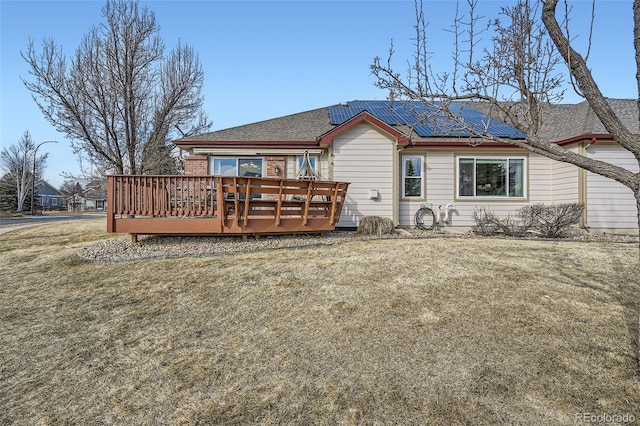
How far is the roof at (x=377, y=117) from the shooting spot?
396 inches

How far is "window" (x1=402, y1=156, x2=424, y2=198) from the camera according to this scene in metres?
10.5

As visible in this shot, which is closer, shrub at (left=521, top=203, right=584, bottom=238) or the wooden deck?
the wooden deck

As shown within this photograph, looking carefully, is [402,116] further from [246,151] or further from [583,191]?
[583,191]

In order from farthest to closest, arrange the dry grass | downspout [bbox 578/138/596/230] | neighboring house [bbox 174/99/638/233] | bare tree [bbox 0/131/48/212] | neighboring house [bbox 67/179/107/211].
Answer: neighboring house [bbox 67/179/107/211] < bare tree [bbox 0/131/48/212] < neighboring house [bbox 174/99/638/233] < downspout [bbox 578/138/596/230] < the dry grass

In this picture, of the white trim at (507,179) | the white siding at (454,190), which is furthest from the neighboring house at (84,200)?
the white trim at (507,179)

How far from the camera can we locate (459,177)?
10570 millimetres

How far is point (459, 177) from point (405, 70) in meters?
6.79

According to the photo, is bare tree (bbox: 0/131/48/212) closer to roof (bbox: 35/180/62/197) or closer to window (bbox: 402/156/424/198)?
roof (bbox: 35/180/62/197)

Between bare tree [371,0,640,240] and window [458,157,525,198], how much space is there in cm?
659

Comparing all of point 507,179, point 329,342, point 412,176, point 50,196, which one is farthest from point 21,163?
point 329,342

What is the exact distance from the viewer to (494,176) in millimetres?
10555

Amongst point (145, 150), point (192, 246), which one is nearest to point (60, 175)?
point (145, 150)

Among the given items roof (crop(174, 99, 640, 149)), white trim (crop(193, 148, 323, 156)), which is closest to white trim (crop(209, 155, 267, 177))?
white trim (crop(193, 148, 323, 156))

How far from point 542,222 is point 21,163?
5585 centimetres
